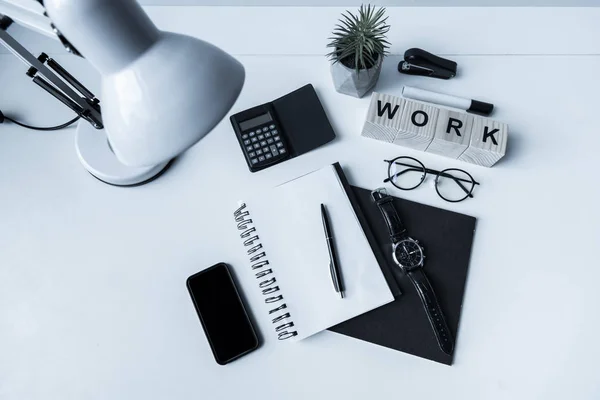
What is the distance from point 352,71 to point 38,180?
1.88 feet

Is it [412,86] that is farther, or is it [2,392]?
[412,86]

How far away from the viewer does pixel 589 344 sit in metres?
0.70

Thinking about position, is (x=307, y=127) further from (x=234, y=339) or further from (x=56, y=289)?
(x=56, y=289)

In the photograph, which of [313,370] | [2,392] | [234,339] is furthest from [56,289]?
[313,370]

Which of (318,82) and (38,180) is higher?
(318,82)

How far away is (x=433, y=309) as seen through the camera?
0.70m

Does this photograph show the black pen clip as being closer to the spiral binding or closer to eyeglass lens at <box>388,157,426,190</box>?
eyeglass lens at <box>388,157,426,190</box>

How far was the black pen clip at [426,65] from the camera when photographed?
79cm

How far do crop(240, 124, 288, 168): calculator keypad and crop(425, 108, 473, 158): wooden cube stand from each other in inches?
10.1

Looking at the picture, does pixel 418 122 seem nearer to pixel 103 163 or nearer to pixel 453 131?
pixel 453 131

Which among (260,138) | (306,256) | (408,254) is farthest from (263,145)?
(408,254)

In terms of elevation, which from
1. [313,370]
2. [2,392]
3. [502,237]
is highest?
[502,237]

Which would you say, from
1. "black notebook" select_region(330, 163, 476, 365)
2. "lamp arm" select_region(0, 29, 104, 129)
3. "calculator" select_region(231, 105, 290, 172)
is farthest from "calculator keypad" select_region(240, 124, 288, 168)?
"lamp arm" select_region(0, 29, 104, 129)

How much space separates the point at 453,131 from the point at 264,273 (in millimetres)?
385
